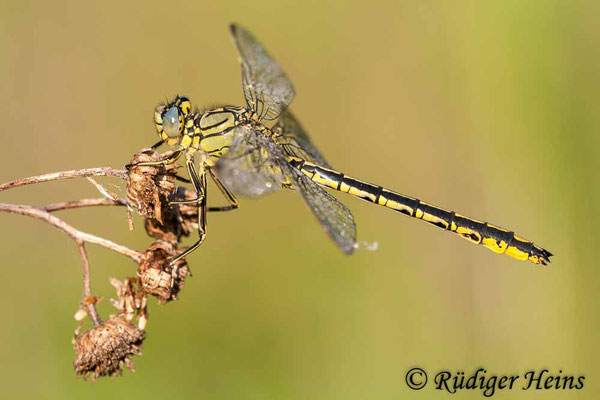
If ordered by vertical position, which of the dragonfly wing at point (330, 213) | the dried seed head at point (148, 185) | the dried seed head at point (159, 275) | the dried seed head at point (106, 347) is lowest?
the dried seed head at point (106, 347)

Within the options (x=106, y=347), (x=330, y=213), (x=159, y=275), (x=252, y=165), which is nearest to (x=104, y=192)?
(x=159, y=275)

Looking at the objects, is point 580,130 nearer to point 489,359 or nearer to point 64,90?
point 489,359

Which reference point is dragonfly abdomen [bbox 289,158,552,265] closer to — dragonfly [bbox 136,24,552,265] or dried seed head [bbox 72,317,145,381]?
dragonfly [bbox 136,24,552,265]

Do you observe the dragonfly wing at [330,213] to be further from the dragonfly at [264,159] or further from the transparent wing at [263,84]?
the transparent wing at [263,84]

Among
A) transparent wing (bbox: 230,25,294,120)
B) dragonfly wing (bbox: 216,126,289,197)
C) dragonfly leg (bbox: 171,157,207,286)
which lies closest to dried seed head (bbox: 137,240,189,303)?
dragonfly leg (bbox: 171,157,207,286)

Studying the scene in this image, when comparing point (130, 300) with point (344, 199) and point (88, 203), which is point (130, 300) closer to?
point (88, 203)

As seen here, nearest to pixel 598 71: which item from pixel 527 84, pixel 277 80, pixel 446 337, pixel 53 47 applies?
pixel 527 84

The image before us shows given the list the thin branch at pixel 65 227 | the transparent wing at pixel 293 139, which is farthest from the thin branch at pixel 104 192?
the transparent wing at pixel 293 139

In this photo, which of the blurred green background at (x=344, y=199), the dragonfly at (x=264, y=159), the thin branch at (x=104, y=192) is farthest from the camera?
the blurred green background at (x=344, y=199)

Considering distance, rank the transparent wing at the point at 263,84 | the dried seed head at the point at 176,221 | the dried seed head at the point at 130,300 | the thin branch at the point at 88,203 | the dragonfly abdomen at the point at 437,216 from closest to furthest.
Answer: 1. the thin branch at the point at 88,203
2. the dried seed head at the point at 130,300
3. the dried seed head at the point at 176,221
4. the transparent wing at the point at 263,84
5. the dragonfly abdomen at the point at 437,216
